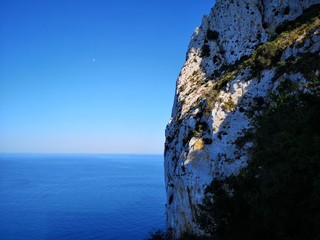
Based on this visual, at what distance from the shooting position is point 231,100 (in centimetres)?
2528

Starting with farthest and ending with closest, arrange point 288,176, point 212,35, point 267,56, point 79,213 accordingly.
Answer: point 79,213
point 212,35
point 267,56
point 288,176

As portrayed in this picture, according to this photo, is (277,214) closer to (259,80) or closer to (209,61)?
(259,80)

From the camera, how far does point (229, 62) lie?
1357 inches

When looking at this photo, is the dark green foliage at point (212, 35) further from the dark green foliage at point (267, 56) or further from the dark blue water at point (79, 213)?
the dark blue water at point (79, 213)

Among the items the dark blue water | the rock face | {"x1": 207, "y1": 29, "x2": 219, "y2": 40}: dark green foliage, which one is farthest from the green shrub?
the dark blue water

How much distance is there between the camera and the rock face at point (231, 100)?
22.2 metres

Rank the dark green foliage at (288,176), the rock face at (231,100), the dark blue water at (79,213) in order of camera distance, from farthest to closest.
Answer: the dark blue water at (79,213) → the rock face at (231,100) → the dark green foliage at (288,176)

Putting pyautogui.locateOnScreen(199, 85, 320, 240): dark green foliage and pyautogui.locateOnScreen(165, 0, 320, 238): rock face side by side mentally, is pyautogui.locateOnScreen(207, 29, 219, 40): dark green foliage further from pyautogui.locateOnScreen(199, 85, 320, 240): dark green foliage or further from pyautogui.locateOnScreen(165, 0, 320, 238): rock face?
pyautogui.locateOnScreen(199, 85, 320, 240): dark green foliage

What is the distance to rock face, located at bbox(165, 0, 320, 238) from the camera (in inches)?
876

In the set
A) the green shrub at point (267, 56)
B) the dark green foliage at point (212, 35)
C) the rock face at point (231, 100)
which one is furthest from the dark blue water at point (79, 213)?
the green shrub at point (267, 56)

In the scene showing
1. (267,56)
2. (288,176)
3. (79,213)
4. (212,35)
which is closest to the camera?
(288,176)

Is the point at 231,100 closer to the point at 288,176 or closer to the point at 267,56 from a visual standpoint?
the point at 267,56

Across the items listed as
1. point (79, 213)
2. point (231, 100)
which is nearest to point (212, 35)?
point (231, 100)

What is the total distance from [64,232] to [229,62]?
55166mm
